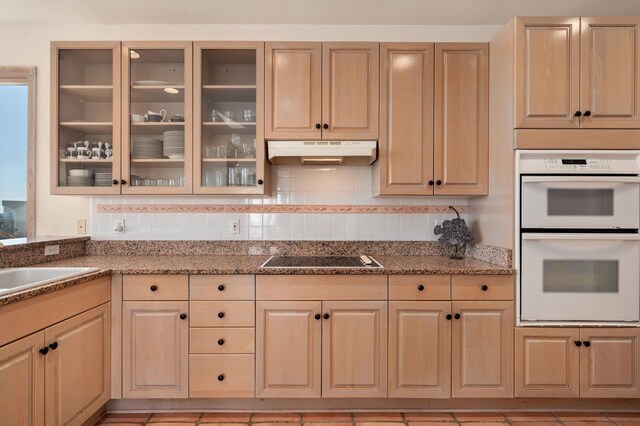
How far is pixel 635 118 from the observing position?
1905mm

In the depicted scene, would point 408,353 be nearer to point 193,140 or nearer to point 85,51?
point 193,140

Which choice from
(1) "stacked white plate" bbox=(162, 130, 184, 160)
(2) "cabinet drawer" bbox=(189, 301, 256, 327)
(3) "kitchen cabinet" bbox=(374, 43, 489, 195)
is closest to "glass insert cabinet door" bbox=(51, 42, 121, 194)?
(1) "stacked white plate" bbox=(162, 130, 184, 160)

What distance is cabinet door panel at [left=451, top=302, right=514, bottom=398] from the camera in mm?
1938

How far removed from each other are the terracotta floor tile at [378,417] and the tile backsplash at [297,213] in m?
1.11

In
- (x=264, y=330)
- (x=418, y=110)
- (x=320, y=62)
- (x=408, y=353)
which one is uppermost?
(x=320, y=62)

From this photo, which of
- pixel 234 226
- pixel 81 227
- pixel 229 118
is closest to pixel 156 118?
pixel 229 118

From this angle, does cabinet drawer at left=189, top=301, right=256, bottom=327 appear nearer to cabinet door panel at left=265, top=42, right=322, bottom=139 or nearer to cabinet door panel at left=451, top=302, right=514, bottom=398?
cabinet door panel at left=265, top=42, right=322, bottom=139

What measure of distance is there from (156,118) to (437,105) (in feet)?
5.93

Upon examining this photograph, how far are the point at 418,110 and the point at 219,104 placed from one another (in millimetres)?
1288

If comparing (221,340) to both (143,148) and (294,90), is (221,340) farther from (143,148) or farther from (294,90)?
(294,90)

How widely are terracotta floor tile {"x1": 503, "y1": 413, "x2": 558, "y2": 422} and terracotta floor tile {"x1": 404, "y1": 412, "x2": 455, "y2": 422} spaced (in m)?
0.34

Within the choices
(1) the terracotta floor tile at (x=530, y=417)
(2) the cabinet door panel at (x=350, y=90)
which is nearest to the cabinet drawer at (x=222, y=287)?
(2) the cabinet door panel at (x=350, y=90)

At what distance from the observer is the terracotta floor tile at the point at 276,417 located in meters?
1.94

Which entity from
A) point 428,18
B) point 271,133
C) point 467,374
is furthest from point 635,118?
point 271,133
